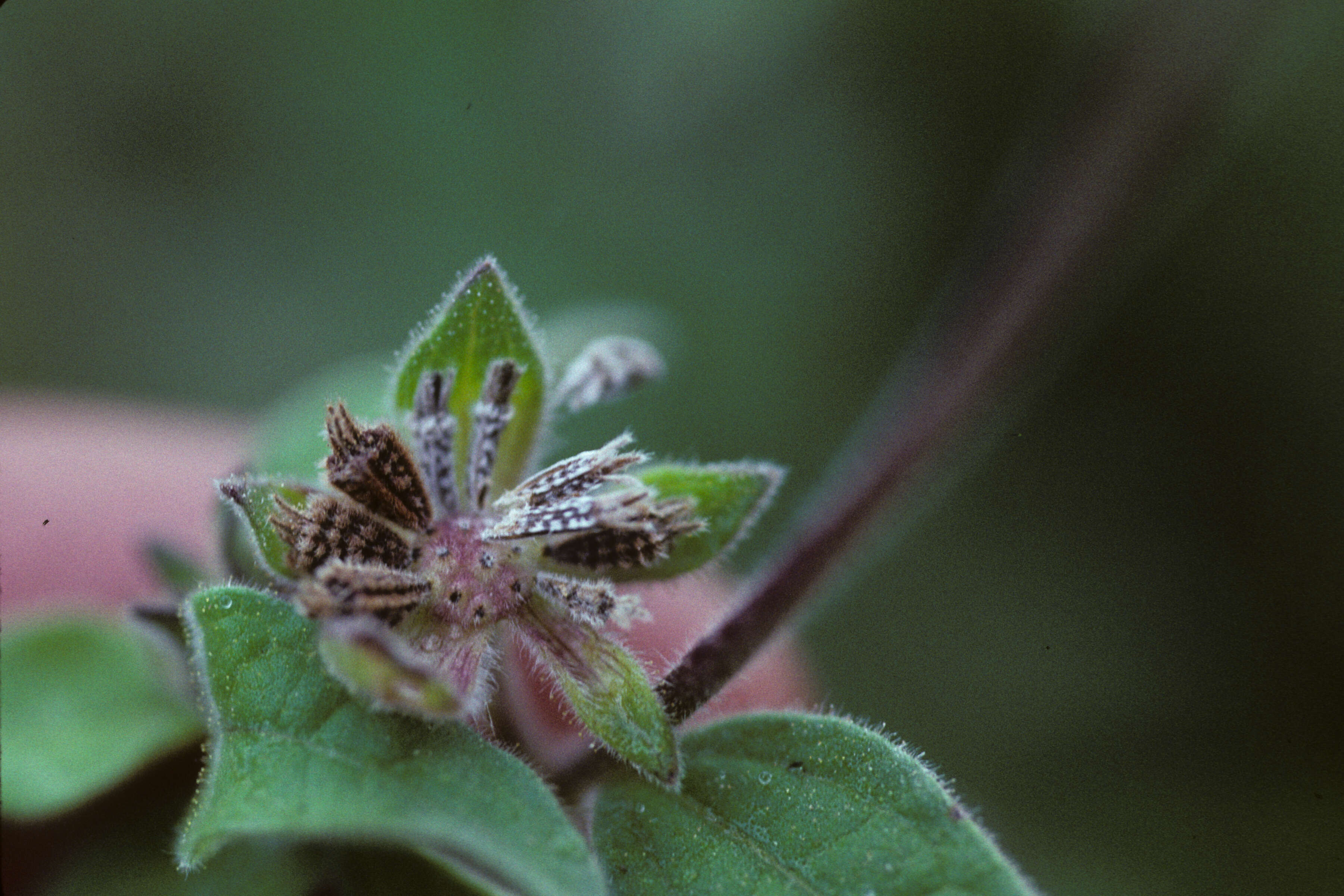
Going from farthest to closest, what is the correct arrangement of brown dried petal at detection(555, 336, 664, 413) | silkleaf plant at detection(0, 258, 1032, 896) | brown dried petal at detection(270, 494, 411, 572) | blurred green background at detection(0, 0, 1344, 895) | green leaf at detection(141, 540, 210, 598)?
blurred green background at detection(0, 0, 1344, 895)
green leaf at detection(141, 540, 210, 598)
brown dried petal at detection(555, 336, 664, 413)
brown dried petal at detection(270, 494, 411, 572)
silkleaf plant at detection(0, 258, 1032, 896)

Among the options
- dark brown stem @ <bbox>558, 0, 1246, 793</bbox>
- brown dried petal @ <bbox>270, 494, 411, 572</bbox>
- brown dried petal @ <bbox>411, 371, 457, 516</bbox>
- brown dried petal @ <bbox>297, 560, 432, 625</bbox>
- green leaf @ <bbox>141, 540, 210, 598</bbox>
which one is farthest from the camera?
green leaf @ <bbox>141, 540, 210, 598</bbox>

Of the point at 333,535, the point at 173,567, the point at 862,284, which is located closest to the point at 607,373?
the point at 333,535

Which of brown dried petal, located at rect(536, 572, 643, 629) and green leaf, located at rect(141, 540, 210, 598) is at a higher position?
brown dried petal, located at rect(536, 572, 643, 629)

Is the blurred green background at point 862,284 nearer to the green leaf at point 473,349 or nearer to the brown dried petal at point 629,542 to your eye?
the green leaf at point 473,349

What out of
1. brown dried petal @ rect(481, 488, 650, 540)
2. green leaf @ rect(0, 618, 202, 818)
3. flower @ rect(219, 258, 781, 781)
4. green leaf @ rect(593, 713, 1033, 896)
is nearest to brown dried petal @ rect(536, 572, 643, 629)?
flower @ rect(219, 258, 781, 781)

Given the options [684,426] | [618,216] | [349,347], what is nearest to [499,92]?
[618,216]

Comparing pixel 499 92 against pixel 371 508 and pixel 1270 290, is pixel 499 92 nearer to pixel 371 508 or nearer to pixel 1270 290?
pixel 1270 290

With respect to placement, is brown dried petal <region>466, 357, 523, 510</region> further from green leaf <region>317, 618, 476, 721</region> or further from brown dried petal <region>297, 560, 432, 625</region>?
green leaf <region>317, 618, 476, 721</region>

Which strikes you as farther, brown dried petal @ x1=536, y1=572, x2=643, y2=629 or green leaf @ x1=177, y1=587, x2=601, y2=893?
brown dried petal @ x1=536, y1=572, x2=643, y2=629

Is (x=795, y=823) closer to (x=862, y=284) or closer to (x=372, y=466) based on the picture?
(x=372, y=466)
